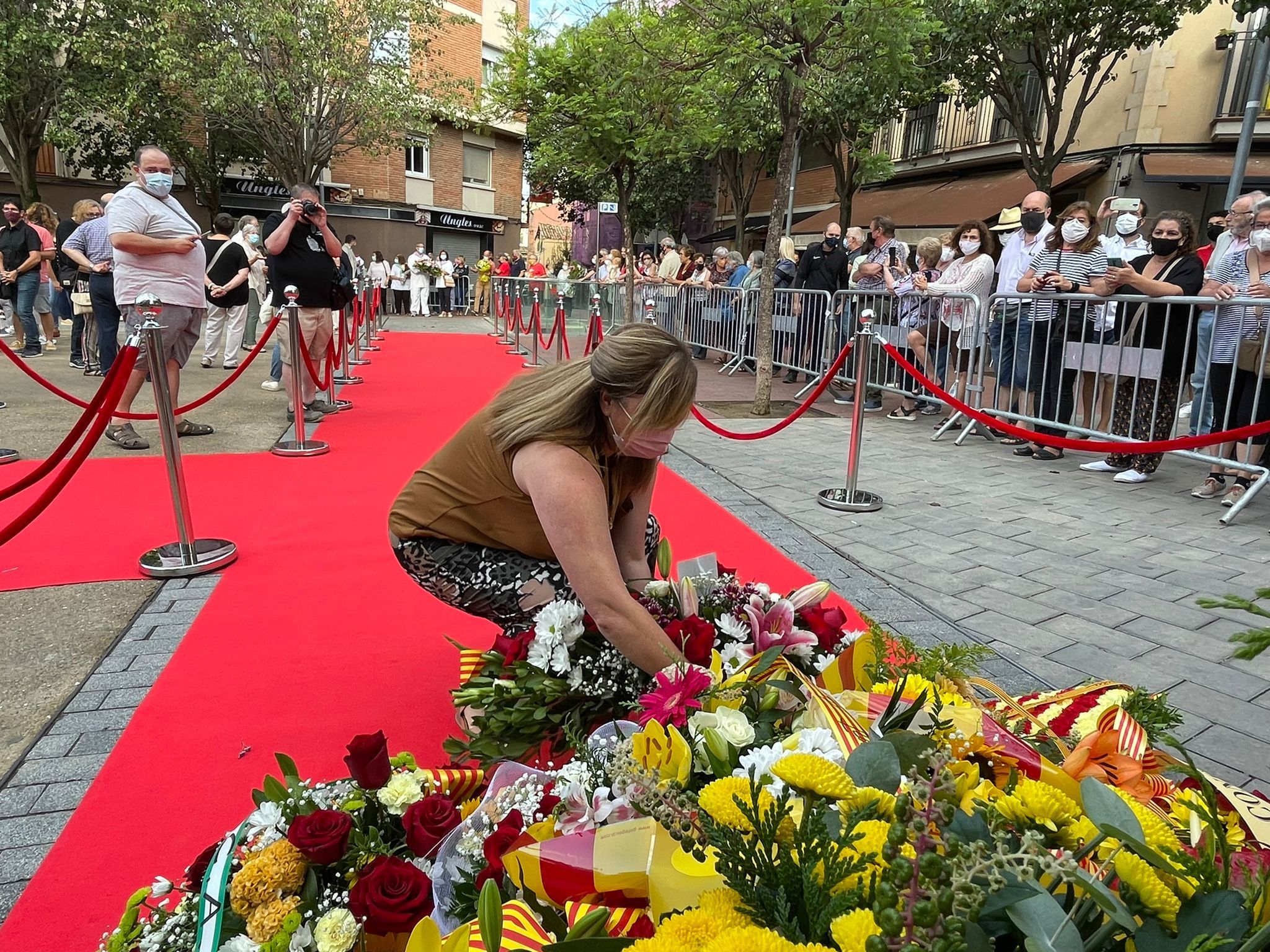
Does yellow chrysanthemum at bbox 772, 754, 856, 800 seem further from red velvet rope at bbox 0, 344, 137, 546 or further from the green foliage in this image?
red velvet rope at bbox 0, 344, 137, 546

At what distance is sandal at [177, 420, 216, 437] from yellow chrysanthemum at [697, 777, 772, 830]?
268 inches

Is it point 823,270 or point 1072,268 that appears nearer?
point 1072,268

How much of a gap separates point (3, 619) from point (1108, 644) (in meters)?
4.44

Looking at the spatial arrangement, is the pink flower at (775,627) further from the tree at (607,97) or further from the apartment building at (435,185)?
the apartment building at (435,185)

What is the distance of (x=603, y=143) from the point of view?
49.4ft

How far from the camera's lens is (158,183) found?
547 centimetres

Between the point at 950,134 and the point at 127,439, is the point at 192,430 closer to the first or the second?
the point at 127,439

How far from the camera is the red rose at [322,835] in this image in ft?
4.38

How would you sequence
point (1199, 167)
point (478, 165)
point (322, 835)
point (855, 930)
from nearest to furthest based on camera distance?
point (855, 930)
point (322, 835)
point (1199, 167)
point (478, 165)

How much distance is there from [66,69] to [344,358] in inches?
719

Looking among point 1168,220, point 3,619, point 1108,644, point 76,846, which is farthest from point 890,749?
point 1168,220

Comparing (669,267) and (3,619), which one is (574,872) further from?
(669,267)

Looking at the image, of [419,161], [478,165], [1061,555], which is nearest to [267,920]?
[1061,555]

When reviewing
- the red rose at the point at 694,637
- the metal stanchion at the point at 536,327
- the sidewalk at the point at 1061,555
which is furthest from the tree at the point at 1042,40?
the red rose at the point at 694,637
